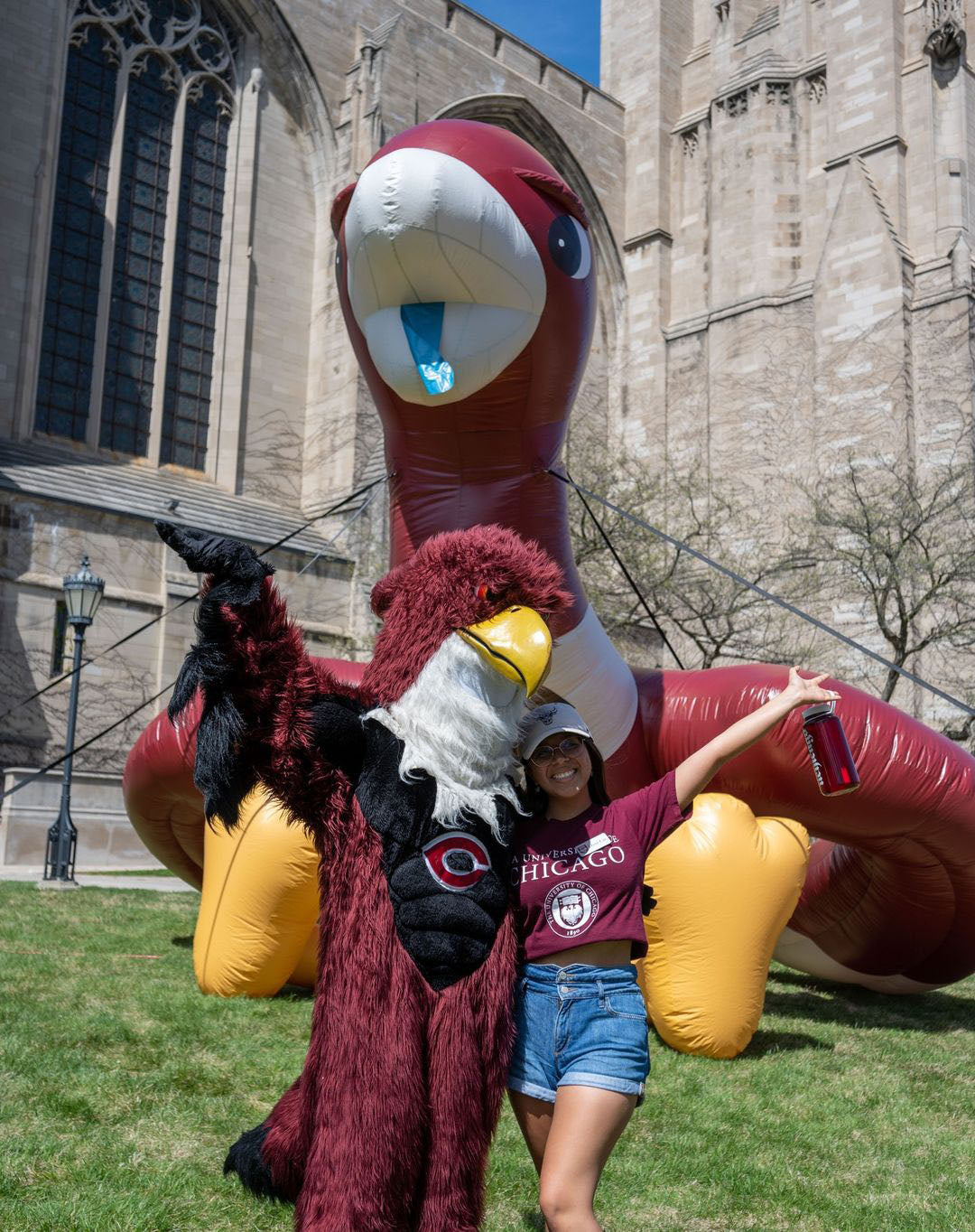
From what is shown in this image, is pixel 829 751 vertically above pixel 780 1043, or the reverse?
pixel 829 751

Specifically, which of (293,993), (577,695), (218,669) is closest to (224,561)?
(218,669)

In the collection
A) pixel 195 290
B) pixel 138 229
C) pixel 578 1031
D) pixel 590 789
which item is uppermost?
pixel 138 229

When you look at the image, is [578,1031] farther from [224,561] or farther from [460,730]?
[224,561]

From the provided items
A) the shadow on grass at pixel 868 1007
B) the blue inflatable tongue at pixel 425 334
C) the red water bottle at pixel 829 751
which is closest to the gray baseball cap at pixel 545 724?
the red water bottle at pixel 829 751

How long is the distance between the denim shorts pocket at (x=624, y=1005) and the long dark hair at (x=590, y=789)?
402 millimetres

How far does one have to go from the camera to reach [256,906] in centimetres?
500

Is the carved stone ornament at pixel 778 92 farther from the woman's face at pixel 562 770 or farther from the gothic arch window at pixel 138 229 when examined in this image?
the woman's face at pixel 562 770

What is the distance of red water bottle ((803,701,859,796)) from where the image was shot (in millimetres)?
2559

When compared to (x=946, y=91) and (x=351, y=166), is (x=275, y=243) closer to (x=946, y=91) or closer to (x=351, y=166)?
(x=351, y=166)

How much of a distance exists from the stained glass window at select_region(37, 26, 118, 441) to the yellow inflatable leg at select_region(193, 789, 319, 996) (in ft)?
43.8

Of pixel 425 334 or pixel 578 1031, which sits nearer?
pixel 578 1031

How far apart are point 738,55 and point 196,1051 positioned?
2425 cm

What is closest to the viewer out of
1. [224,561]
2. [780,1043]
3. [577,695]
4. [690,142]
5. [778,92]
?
[224,561]

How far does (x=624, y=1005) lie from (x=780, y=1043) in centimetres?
350
